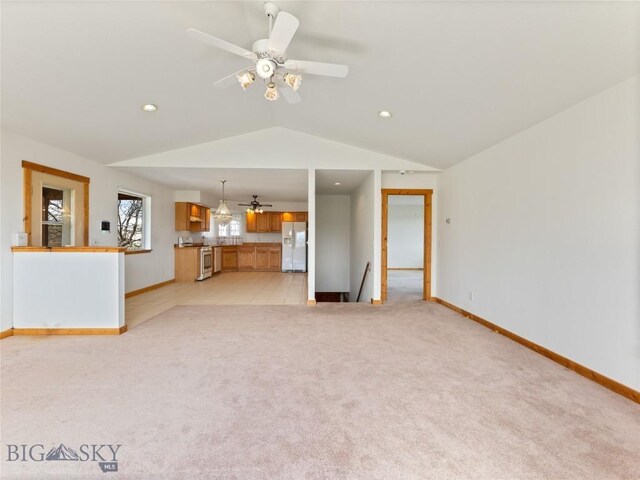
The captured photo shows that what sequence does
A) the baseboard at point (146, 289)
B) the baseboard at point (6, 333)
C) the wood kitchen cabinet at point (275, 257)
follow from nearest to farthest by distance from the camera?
the baseboard at point (6, 333) → the baseboard at point (146, 289) → the wood kitchen cabinet at point (275, 257)

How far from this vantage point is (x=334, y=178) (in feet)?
20.1

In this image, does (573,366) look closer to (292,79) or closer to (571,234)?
(571,234)

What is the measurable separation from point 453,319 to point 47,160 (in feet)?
19.7

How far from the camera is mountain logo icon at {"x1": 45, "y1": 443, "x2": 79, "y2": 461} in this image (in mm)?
1609

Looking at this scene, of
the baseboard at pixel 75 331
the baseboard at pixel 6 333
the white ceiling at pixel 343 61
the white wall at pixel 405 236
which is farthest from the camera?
the white wall at pixel 405 236

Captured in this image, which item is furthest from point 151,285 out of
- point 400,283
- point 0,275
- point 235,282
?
point 400,283

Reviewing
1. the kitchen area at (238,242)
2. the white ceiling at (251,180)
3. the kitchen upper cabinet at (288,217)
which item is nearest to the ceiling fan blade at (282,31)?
the white ceiling at (251,180)

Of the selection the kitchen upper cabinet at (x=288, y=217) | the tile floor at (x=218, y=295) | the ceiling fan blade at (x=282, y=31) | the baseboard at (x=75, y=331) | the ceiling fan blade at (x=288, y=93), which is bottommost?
the tile floor at (x=218, y=295)

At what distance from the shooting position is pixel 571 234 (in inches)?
108

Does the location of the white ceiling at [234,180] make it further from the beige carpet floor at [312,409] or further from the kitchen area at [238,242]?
the beige carpet floor at [312,409]

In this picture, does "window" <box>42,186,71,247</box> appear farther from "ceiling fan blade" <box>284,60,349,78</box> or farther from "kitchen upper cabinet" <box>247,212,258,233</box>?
"kitchen upper cabinet" <box>247,212,258,233</box>

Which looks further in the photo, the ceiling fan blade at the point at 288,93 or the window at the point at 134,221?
the window at the point at 134,221

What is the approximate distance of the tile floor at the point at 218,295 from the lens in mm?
4953

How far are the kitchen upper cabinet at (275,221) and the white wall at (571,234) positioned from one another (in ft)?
23.1
